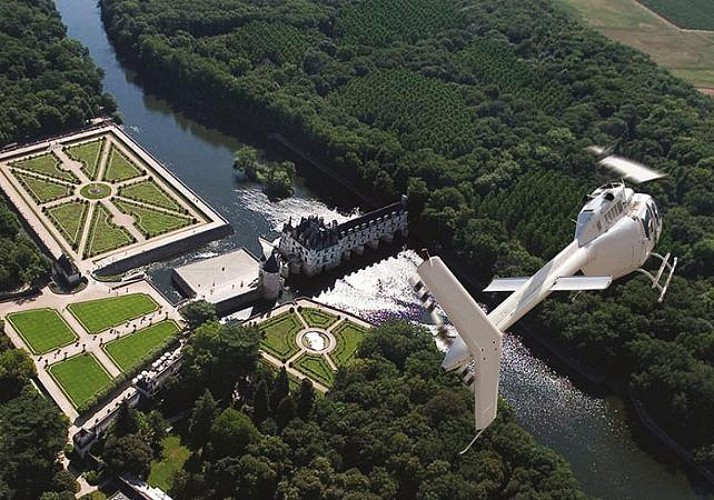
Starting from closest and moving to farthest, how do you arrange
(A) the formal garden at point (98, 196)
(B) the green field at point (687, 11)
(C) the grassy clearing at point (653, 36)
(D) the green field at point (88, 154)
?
(A) the formal garden at point (98, 196) < (D) the green field at point (88, 154) < (C) the grassy clearing at point (653, 36) < (B) the green field at point (687, 11)

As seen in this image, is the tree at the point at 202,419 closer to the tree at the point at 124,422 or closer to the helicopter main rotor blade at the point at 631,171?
the tree at the point at 124,422

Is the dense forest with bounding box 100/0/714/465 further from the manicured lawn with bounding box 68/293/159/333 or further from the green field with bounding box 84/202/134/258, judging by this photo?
the manicured lawn with bounding box 68/293/159/333

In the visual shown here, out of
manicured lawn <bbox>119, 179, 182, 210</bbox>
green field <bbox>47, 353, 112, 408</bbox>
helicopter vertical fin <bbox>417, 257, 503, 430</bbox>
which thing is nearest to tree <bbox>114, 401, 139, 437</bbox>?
green field <bbox>47, 353, 112, 408</bbox>

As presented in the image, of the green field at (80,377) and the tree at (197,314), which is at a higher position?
the tree at (197,314)

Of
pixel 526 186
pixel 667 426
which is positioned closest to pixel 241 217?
pixel 526 186

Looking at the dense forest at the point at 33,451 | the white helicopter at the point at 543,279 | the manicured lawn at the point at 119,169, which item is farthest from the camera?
the manicured lawn at the point at 119,169

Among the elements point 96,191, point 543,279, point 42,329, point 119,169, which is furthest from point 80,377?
point 543,279

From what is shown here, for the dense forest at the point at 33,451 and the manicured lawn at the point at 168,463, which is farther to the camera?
the manicured lawn at the point at 168,463

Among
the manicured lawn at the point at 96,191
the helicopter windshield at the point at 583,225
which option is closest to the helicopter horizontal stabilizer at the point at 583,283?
the helicopter windshield at the point at 583,225
